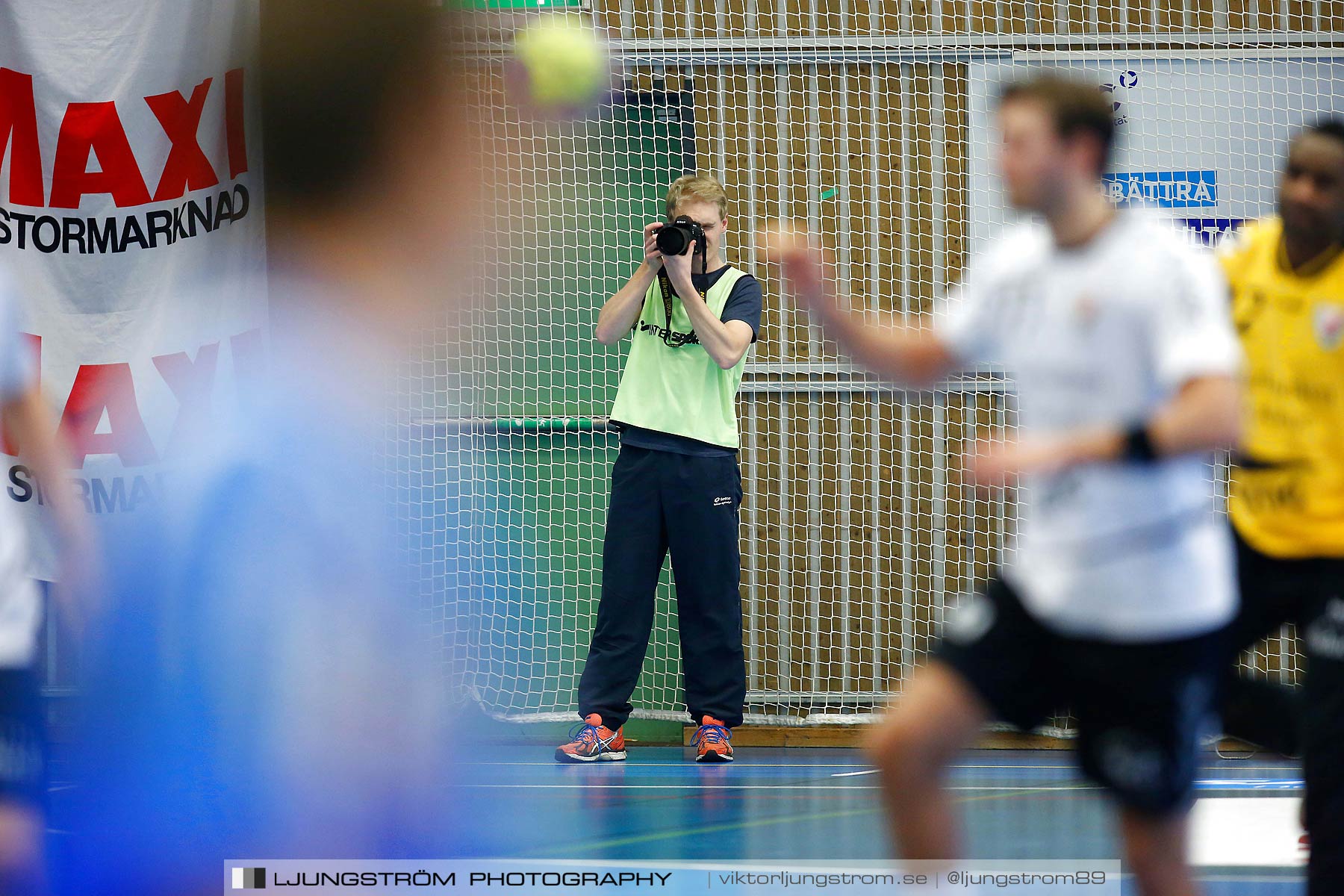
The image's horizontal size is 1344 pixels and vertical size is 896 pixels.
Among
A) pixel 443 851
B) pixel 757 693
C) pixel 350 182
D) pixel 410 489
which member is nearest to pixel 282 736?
pixel 443 851

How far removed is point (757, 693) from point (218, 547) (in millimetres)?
5791

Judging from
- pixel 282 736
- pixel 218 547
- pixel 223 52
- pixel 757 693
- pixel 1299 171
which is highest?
pixel 223 52

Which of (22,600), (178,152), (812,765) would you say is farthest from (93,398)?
(812,765)

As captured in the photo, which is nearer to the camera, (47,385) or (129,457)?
(129,457)

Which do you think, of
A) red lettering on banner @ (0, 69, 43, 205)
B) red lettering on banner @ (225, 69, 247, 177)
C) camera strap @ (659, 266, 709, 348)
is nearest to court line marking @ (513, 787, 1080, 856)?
red lettering on banner @ (225, 69, 247, 177)

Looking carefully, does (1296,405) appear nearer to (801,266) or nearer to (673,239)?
(801,266)

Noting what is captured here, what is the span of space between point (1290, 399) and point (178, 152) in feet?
10.9

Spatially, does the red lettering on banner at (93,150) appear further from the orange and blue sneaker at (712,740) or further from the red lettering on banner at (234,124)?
the orange and blue sneaker at (712,740)

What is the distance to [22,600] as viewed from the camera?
178cm

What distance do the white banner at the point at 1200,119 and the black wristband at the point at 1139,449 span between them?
463 centimetres

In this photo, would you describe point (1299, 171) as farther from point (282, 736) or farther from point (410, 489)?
point (282, 736)

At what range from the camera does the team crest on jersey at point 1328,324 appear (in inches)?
109

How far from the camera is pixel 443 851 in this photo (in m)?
1.20

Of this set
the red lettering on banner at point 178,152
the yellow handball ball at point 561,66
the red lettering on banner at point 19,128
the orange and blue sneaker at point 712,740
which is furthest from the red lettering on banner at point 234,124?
the orange and blue sneaker at point 712,740
